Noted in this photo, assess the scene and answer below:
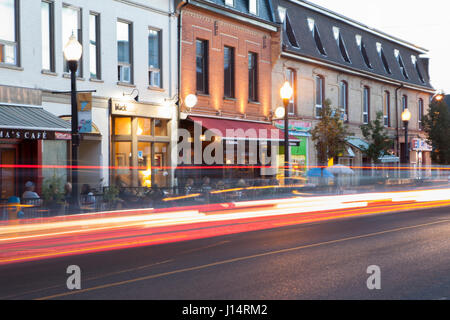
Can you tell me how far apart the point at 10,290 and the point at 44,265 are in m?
1.67

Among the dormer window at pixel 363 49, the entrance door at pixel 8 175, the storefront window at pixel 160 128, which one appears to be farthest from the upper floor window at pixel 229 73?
the dormer window at pixel 363 49

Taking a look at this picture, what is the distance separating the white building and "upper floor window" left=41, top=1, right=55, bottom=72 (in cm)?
3

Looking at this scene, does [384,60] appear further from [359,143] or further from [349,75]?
[359,143]

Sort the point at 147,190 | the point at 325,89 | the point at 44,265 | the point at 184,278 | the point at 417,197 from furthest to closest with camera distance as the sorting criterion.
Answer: the point at 325,89 → the point at 417,197 → the point at 147,190 → the point at 44,265 → the point at 184,278

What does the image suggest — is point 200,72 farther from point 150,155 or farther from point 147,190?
point 147,190

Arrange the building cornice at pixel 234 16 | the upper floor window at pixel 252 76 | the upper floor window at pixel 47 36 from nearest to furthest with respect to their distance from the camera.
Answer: the upper floor window at pixel 47 36
the building cornice at pixel 234 16
the upper floor window at pixel 252 76

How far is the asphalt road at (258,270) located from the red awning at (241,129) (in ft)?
38.4

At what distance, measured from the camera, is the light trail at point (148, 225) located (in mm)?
10055

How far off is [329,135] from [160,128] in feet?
29.6

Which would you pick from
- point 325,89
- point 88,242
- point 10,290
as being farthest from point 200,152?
point 10,290

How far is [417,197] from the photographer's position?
21.0 meters

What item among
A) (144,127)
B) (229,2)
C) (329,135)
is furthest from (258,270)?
(329,135)

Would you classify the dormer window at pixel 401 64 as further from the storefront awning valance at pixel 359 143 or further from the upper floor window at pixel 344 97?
the upper floor window at pixel 344 97

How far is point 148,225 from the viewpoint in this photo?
12.5 m
